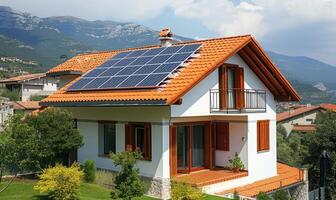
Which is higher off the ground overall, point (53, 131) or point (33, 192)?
point (53, 131)

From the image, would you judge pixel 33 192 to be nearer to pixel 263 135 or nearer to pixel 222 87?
pixel 222 87

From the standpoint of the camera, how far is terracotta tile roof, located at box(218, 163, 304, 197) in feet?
59.8

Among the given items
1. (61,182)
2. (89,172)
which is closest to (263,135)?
(89,172)

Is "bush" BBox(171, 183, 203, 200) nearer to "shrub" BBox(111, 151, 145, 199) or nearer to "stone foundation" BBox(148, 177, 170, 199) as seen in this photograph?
"shrub" BBox(111, 151, 145, 199)

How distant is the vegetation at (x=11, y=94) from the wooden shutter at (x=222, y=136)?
5959 centimetres

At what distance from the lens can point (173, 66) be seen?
18719mm

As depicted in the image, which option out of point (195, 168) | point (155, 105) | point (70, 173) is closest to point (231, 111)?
point (195, 168)

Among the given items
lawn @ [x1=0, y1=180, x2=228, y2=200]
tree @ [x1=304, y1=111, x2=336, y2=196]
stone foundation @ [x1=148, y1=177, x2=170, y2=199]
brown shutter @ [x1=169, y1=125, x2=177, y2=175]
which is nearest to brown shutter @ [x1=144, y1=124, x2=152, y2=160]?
brown shutter @ [x1=169, y1=125, x2=177, y2=175]

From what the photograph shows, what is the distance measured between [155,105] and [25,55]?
138182mm

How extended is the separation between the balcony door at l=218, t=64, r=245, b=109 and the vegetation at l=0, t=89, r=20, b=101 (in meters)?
59.7

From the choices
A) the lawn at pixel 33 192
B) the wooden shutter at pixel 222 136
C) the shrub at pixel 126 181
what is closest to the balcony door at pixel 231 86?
the wooden shutter at pixel 222 136

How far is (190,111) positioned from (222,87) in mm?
2640

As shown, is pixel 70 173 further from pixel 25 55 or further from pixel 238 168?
pixel 25 55

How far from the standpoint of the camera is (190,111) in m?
18.0
